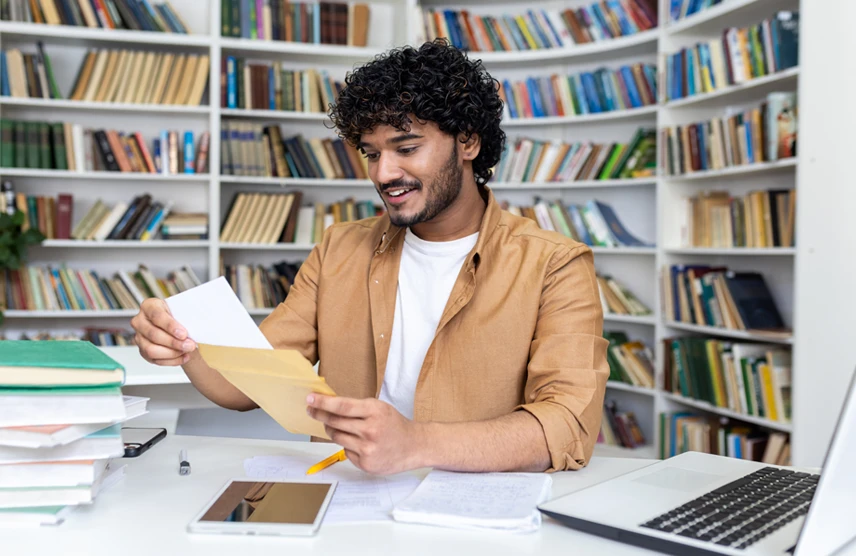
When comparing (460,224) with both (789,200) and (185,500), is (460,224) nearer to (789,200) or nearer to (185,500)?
(185,500)

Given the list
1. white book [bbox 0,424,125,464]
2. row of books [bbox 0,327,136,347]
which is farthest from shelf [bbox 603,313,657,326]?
white book [bbox 0,424,125,464]

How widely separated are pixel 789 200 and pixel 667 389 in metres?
1.07

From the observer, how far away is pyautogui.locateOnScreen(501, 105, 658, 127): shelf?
372 cm

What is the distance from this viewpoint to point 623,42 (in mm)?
3764

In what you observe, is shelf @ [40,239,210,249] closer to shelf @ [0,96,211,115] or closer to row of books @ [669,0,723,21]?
shelf @ [0,96,211,115]

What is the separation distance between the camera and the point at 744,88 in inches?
125

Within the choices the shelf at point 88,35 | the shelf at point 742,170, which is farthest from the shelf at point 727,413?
the shelf at point 88,35

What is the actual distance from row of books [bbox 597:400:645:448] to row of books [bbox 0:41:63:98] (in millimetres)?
3133

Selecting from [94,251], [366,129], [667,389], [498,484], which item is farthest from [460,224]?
[94,251]

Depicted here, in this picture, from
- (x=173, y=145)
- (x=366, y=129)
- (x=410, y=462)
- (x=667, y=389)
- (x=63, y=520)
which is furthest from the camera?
(x=173, y=145)

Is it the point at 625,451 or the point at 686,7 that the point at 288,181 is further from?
the point at 625,451

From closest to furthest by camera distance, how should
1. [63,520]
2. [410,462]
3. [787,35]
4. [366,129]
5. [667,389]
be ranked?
[63,520], [410,462], [366,129], [787,35], [667,389]

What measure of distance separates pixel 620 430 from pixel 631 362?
0.37m

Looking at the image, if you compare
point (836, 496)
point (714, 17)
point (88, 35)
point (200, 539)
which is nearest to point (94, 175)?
point (88, 35)
